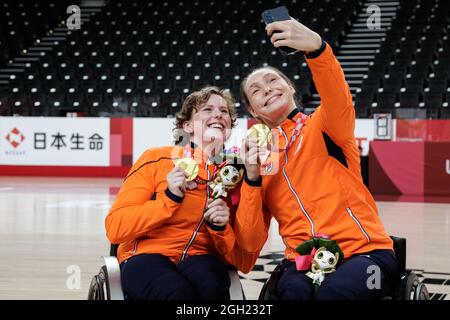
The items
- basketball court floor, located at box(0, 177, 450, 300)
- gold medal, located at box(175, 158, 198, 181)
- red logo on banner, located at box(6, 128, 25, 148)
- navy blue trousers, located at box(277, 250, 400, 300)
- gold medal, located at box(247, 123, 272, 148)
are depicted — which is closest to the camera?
navy blue trousers, located at box(277, 250, 400, 300)

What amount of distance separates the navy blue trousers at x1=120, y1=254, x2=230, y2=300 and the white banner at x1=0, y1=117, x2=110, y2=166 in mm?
9243

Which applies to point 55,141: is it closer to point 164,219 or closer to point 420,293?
point 164,219

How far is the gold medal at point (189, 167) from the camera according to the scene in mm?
2340

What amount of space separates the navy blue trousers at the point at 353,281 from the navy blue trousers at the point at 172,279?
9.1 inches

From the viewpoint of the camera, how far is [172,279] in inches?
89.0

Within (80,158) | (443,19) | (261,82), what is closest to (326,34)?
(443,19)

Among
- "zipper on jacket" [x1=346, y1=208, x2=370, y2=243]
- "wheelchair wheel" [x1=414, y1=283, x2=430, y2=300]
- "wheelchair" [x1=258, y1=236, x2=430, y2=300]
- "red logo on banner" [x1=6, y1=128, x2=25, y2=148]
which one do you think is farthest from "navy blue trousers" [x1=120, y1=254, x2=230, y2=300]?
"red logo on banner" [x1=6, y1=128, x2=25, y2=148]

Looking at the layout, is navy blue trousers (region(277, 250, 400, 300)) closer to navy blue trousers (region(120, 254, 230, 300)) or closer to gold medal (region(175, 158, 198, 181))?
navy blue trousers (region(120, 254, 230, 300))

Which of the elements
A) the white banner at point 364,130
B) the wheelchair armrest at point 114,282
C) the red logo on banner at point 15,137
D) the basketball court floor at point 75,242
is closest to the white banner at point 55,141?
the red logo on banner at point 15,137

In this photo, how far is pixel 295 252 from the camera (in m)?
2.36

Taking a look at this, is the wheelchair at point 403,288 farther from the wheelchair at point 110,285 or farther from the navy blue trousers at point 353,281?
the wheelchair at point 110,285

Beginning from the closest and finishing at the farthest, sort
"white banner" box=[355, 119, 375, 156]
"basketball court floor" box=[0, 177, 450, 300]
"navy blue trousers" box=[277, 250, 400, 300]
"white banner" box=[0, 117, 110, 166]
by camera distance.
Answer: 1. "navy blue trousers" box=[277, 250, 400, 300]
2. "basketball court floor" box=[0, 177, 450, 300]
3. "white banner" box=[355, 119, 375, 156]
4. "white banner" box=[0, 117, 110, 166]

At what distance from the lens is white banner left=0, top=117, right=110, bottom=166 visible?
11484mm

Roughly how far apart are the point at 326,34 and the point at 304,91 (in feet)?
7.82
